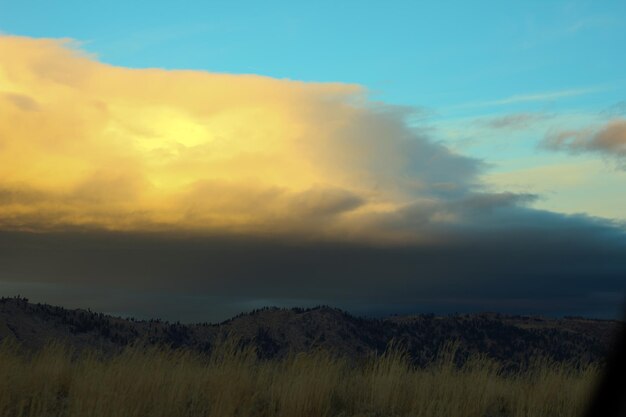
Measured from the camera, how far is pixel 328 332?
3662 cm

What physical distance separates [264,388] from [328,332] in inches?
944

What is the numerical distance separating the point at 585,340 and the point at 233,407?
37.4 meters

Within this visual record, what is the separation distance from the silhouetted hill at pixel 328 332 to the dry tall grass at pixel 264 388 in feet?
37.8

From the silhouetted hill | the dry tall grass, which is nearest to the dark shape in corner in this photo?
the dry tall grass

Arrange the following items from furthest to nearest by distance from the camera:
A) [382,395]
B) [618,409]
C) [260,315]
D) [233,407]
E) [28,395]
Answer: [260,315] → [382,395] → [28,395] → [233,407] → [618,409]

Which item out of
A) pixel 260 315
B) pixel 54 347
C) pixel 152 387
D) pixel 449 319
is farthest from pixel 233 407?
pixel 449 319

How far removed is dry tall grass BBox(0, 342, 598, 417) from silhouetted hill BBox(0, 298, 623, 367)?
11.5m

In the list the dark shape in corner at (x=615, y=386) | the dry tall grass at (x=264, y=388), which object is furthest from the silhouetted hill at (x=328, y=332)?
the dark shape in corner at (x=615, y=386)

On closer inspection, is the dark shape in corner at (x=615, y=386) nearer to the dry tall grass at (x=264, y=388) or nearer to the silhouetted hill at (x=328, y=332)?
the dry tall grass at (x=264, y=388)

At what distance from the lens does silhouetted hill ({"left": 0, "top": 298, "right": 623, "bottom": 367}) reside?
30.9m

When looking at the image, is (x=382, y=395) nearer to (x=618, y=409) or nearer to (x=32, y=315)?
(x=618, y=409)

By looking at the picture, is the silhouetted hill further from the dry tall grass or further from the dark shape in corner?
the dark shape in corner

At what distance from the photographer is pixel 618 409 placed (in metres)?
8.09

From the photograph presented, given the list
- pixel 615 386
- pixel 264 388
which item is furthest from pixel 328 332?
pixel 615 386
